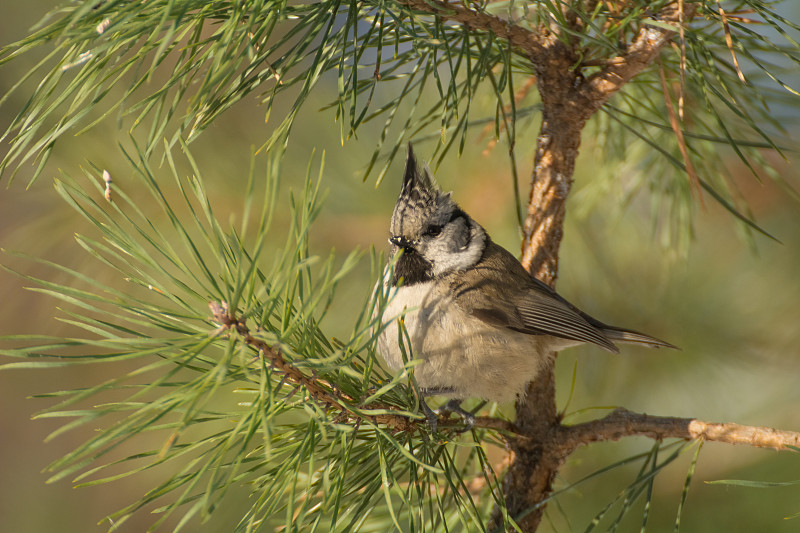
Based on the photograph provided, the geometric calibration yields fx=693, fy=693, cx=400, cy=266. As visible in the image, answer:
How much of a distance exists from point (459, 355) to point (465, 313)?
113mm

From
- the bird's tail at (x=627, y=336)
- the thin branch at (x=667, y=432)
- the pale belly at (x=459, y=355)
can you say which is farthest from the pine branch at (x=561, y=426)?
the bird's tail at (x=627, y=336)

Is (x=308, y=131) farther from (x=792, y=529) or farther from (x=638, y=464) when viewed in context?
(x=792, y=529)

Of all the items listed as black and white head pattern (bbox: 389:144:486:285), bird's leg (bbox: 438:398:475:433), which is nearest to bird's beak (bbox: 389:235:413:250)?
black and white head pattern (bbox: 389:144:486:285)

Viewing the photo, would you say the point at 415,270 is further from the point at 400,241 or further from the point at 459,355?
the point at 459,355

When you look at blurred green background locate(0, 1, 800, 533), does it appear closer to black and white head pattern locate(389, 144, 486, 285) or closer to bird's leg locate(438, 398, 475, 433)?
black and white head pattern locate(389, 144, 486, 285)

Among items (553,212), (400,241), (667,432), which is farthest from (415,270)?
(667,432)

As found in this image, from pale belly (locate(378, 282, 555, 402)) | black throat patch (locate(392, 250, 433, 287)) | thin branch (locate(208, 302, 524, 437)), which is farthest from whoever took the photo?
black throat patch (locate(392, 250, 433, 287))

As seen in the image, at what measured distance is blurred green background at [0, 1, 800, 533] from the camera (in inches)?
62.5

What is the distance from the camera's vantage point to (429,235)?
1.50m

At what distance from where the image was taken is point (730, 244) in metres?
1.89

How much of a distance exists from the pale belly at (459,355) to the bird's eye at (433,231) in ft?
0.63

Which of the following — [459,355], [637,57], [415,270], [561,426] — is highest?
[637,57]

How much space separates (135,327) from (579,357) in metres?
1.12

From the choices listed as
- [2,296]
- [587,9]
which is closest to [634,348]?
[587,9]
